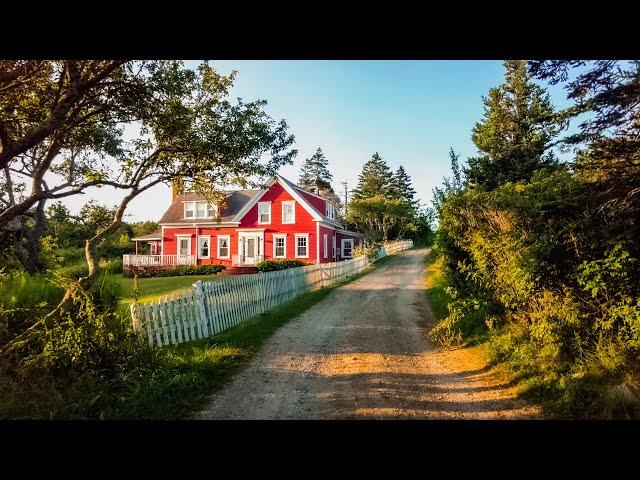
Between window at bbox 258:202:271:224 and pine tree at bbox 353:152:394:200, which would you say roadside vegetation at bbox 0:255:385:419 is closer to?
window at bbox 258:202:271:224

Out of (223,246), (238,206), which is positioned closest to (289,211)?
(238,206)

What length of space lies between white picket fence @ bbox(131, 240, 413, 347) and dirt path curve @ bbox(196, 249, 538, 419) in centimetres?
150

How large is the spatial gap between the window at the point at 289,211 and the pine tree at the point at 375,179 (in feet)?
73.5

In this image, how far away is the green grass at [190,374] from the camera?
387cm

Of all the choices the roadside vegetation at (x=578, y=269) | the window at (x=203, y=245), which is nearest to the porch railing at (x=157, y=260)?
the window at (x=203, y=245)

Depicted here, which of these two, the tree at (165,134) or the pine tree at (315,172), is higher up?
the pine tree at (315,172)

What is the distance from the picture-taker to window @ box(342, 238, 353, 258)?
1266 inches

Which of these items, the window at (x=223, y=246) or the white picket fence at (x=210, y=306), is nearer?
the white picket fence at (x=210, y=306)

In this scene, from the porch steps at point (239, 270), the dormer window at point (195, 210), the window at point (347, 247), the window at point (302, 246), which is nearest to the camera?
the porch steps at point (239, 270)

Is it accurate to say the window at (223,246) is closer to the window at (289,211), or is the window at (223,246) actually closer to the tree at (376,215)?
the window at (289,211)

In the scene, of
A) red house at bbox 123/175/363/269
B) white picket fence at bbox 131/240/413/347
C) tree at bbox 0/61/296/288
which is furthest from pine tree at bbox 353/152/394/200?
tree at bbox 0/61/296/288
